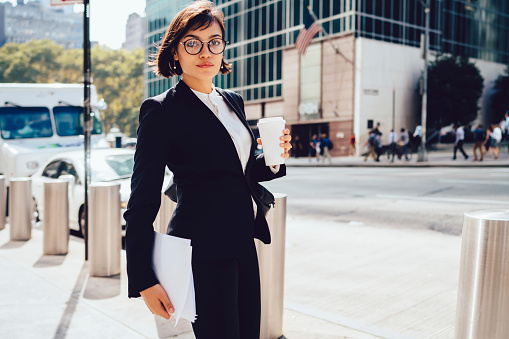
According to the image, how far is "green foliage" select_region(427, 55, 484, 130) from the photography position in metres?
31.8

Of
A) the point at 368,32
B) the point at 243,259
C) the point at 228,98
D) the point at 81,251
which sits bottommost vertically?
the point at 81,251

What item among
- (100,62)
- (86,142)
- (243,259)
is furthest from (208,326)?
(100,62)

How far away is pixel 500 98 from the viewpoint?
3719cm

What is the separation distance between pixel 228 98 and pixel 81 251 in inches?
191

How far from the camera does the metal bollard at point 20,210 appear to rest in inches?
272

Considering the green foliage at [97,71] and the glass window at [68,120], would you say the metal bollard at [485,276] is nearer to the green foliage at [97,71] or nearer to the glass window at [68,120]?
the glass window at [68,120]

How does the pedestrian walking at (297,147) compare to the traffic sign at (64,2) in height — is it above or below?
below

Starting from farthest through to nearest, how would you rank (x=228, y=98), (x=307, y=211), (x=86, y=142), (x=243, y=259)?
(x=307, y=211) < (x=86, y=142) < (x=228, y=98) < (x=243, y=259)

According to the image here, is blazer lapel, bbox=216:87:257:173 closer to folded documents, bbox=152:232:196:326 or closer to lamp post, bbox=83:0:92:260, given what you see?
folded documents, bbox=152:232:196:326

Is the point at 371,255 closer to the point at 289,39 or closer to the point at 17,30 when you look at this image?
Answer: the point at 289,39

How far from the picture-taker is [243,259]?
1883 mm

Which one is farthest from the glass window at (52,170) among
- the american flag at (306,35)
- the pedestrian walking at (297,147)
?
the pedestrian walking at (297,147)

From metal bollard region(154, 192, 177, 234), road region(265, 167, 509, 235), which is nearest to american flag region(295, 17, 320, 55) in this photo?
road region(265, 167, 509, 235)

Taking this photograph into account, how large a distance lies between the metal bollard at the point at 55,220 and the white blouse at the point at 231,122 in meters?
4.61
